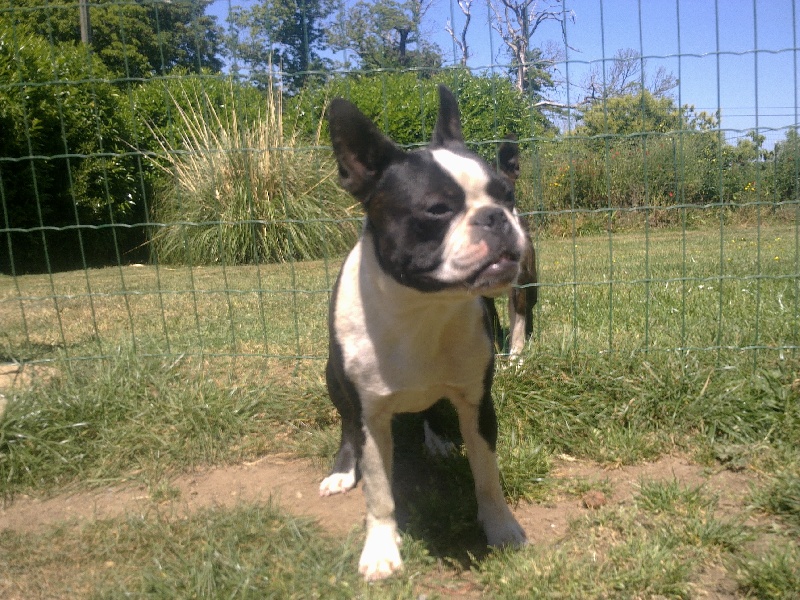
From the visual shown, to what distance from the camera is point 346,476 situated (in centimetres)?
294

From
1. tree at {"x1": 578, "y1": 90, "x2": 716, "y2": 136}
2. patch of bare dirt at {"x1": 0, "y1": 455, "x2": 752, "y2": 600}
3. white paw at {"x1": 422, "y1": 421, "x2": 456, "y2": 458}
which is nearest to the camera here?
patch of bare dirt at {"x1": 0, "y1": 455, "x2": 752, "y2": 600}

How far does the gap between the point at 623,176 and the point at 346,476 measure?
6.03 m

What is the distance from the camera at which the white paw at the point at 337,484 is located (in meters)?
2.90

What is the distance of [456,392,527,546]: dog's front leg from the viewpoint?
2.46 meters

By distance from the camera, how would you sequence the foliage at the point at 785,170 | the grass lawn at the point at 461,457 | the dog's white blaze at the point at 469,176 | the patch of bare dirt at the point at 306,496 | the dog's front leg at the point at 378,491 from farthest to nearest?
the foliage at the point at 785,170
the patch of bare dirt at the point at 306,496
the dog's front leg at the point at 378,491
the grass lawn at the point at 461,457
the dog's white blaze at the point at 469,176

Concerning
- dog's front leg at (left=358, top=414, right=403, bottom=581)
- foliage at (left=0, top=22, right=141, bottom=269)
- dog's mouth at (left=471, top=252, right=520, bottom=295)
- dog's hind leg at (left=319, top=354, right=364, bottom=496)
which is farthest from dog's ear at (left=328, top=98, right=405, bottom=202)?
foliage at (left=0, top=22, right=141, bottom=269)

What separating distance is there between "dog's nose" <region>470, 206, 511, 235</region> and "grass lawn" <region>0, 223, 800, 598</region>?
1.11 meters

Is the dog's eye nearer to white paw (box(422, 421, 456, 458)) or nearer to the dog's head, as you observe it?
the dog's head

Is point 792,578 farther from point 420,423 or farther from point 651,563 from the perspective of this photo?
point 420,423

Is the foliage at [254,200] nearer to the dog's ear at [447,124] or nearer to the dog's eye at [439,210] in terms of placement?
the dog's ear at [447,124]

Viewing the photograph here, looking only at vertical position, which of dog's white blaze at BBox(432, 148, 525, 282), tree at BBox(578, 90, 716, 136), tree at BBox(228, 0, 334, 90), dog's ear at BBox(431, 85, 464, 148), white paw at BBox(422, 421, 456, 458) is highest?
tree at BBox(228, 0, 334, 90)

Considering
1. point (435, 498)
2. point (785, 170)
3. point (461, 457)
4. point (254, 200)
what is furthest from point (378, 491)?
point (254, 200)

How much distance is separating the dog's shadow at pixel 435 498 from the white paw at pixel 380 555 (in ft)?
0.56

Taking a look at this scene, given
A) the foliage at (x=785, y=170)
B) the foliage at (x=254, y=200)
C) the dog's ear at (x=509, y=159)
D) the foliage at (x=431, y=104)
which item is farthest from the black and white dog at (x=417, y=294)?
the foliage at (x=254, y=200)
